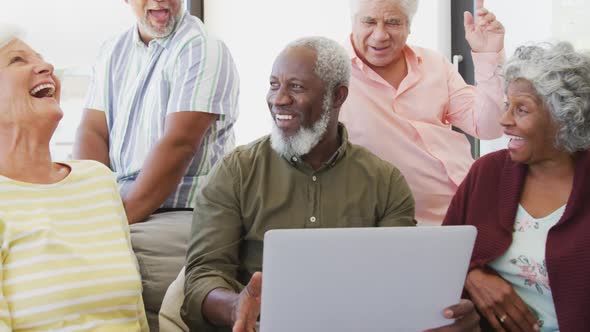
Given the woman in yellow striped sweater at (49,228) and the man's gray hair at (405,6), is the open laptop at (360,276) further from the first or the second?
the man's gray hair at (405,6)

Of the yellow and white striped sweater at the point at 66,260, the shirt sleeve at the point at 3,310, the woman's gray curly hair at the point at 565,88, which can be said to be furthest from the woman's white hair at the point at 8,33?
the woman's gray curly hair at the point at 565,88

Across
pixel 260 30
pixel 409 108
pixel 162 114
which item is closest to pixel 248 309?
pixel 162 114

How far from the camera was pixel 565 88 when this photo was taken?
2010 millimetres

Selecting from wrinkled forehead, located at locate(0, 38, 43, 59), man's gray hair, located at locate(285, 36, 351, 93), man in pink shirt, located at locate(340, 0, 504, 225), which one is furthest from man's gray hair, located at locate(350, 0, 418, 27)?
wrinkled forehead, located at locate(0, 38, 43, 59)

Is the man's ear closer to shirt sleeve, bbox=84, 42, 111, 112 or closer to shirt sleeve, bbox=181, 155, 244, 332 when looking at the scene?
shirt sleeve, bbox=181, 155, 244, 332

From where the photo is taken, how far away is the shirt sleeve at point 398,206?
212 centimetres

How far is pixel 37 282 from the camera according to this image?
1.64m

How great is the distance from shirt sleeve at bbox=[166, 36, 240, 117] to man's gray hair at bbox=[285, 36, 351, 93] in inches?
15.7

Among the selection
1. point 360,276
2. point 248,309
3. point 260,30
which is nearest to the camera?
point 360,276

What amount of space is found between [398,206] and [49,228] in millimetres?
951

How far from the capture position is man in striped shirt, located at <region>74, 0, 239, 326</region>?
2.37m

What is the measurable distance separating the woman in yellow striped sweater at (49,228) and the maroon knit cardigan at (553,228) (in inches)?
36.8

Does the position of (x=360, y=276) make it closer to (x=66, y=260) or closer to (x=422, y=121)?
(x=66, y=260)

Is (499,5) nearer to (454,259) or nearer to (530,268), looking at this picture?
(530,268)
